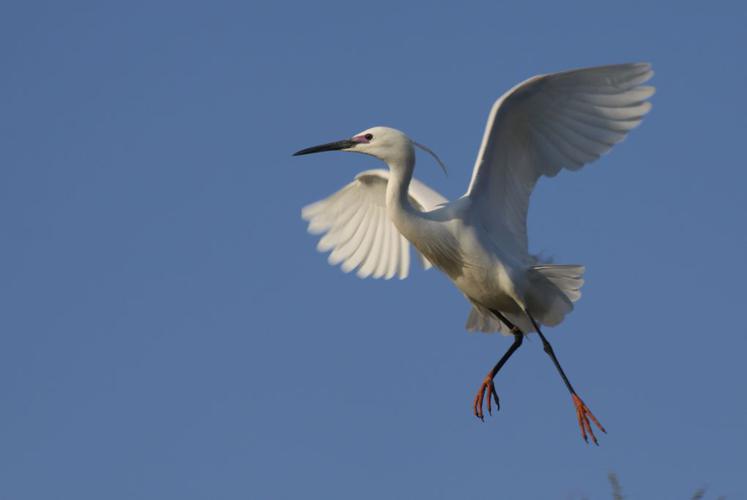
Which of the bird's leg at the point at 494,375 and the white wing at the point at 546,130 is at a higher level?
the white wing at the point at 546,130

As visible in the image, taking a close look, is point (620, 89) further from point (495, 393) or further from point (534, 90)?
point (495, 393)

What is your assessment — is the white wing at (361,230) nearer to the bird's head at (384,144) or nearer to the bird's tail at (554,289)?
the bird's head at (384,144)

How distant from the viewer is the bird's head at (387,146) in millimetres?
10164

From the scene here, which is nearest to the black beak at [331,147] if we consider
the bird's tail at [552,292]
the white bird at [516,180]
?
the white bird at [516,180]

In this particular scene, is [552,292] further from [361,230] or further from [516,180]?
[361,230]

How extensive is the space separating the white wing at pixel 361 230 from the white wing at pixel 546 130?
1.90 metres

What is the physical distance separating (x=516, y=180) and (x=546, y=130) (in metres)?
0.50

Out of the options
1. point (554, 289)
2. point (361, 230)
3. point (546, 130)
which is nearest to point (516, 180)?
point (546, 130)

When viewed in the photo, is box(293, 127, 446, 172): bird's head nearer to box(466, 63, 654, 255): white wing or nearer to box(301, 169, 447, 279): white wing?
box(466, 63, 654, 255): white wing

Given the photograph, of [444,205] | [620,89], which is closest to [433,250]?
[444,205]

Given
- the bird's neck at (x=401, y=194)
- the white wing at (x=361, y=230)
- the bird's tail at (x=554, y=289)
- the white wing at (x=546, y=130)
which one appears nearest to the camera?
the white wing at (x=546, y=130)

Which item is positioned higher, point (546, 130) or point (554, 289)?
point (546, 130)

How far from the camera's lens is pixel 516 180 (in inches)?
408

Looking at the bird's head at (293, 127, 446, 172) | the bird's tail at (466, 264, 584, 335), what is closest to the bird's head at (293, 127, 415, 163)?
the bird's head at (293, 127, 446, 172)
